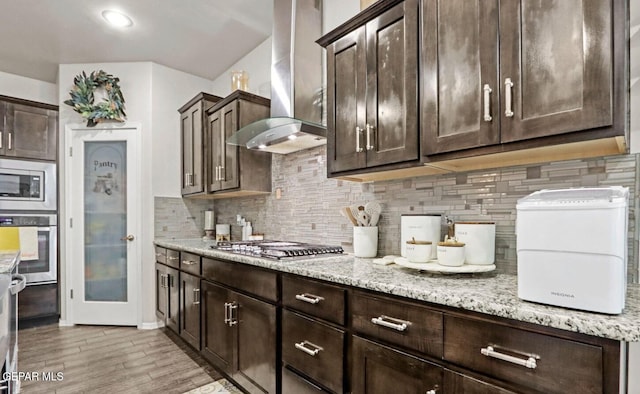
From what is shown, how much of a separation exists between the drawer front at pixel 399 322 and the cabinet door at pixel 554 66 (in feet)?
2.28

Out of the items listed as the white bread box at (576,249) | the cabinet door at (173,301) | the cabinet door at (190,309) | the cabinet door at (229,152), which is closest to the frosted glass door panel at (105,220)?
the cabinet door at (173,301)

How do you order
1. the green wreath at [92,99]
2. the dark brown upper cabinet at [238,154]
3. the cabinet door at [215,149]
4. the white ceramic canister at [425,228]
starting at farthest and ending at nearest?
the green wreath at [92,99] → the cabinet door at [215,149] → the dark brown upper cabinet at [238,154] → the white ceramic canister at [425,228]

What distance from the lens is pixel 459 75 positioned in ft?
4.42

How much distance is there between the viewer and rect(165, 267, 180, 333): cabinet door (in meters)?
3.00

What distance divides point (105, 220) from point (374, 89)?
3.42m

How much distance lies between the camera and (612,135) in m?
0.99

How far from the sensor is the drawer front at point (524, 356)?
807 mm

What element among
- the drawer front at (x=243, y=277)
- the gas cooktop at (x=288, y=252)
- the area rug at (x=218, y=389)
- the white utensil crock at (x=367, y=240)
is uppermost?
the white utensil crock at (x=367, y=240)

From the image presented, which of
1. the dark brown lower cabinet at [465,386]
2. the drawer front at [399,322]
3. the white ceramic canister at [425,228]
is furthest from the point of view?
the white ceramic canister at [425,228]

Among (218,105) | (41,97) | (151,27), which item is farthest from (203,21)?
(41,97)

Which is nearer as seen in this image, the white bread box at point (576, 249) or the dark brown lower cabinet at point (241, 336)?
the white bread box at point (576, 249)

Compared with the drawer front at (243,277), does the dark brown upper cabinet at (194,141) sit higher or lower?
higher

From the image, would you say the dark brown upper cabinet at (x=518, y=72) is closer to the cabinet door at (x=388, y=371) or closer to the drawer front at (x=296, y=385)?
the cabinet door at (x=388, y=371)

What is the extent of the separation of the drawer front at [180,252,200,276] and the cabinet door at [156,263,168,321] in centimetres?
57
